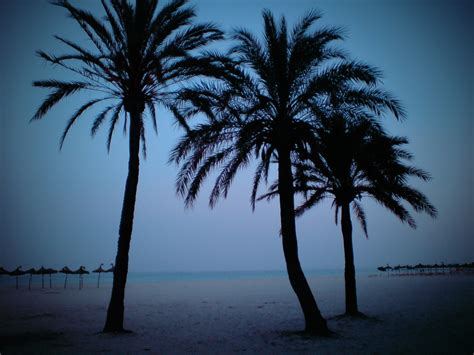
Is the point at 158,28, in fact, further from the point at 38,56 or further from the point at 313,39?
the point at 313,39

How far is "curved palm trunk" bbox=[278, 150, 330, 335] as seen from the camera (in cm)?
1120

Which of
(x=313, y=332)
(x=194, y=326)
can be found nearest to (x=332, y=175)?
(x=313, y=332)

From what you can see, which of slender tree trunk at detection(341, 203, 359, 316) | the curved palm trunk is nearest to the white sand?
the curved palm trunk

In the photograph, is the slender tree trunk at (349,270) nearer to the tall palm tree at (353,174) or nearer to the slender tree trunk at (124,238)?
the tall palm tree at (353,174)

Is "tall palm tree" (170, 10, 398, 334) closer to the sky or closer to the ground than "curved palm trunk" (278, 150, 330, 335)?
closer to the sky

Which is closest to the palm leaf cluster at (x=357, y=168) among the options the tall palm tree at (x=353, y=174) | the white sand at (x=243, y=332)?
the tall palm tree at (x=353, y=174)

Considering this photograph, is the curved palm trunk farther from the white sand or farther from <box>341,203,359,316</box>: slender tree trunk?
<box>341,203,359,316</box>: slender tree trunk

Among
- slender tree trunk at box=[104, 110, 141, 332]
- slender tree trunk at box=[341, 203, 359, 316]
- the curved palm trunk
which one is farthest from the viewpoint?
slender tree trunk at box=[341, 203, 359, 316]

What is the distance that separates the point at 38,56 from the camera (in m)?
12.0

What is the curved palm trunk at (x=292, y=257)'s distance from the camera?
11.2 meters

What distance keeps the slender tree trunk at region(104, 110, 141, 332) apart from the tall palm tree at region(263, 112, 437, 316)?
6443 millimetres

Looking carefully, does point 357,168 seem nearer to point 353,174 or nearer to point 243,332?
point 353,174

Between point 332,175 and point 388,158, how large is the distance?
2353mm

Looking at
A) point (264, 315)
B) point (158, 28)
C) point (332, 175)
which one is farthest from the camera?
point (264, 315)
